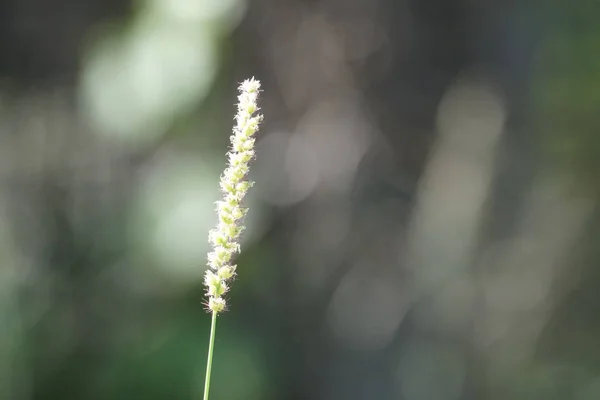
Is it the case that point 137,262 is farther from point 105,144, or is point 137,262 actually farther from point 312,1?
point 312,1

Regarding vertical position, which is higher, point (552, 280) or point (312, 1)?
point (312, 1)

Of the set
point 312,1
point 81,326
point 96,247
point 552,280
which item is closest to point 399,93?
point 312,1

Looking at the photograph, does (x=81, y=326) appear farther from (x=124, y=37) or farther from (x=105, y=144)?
(x=124, y=37)

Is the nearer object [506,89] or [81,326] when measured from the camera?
[506,89]

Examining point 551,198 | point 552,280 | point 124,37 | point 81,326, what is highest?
point 124,37

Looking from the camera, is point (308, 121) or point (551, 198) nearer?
point (551, 198)

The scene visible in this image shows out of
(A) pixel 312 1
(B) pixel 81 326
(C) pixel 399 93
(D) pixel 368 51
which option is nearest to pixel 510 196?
(C) pixel 399 93
